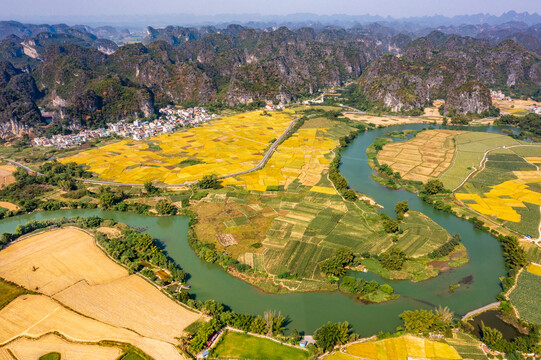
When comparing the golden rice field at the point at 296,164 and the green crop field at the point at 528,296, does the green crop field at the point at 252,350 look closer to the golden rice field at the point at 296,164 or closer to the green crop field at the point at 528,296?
the green crop field at the point at 528,296

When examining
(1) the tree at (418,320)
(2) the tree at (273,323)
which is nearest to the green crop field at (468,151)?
(1) the tree at (418,320)

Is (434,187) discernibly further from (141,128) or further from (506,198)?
(141,128)

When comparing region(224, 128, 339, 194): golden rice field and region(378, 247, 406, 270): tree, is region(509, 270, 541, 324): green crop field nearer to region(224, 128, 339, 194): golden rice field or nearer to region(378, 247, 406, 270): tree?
region(378, 247, 406, 270): tree

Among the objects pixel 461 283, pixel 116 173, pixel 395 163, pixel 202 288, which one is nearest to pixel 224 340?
pixel 202 288

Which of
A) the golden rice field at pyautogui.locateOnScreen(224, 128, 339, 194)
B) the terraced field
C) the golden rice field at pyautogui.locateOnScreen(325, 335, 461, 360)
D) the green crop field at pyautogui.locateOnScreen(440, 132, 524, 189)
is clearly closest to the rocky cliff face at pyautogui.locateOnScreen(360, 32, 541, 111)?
the green crop field at pyautogui.locateOnScreen(440, 132, 524, 189)

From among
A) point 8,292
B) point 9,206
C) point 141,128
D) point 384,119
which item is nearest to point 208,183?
point 8,292

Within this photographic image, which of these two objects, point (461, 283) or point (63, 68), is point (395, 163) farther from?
point (63, 68)
